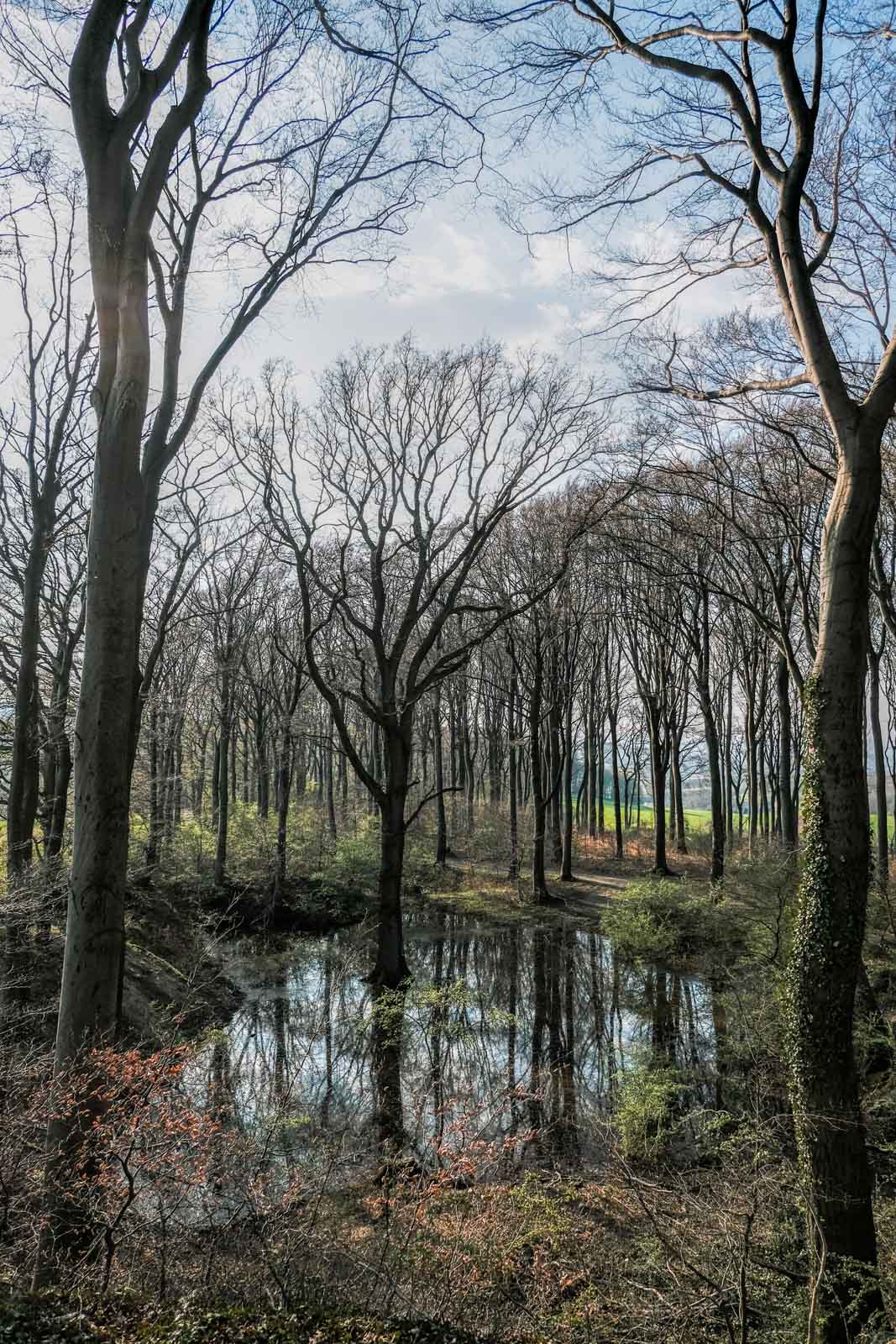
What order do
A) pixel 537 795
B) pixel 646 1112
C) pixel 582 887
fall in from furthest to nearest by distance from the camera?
pixel 582 887 → pixel 537 795 → pixel 646 1112

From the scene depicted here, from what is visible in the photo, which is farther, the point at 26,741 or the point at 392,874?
the point at 392,874

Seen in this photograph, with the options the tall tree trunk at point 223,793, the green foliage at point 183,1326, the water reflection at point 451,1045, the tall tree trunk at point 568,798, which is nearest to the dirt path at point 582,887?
the tall tree trunk at point 568,798

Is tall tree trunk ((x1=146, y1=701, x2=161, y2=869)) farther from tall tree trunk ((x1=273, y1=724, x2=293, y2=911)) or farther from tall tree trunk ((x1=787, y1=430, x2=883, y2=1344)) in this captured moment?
tall tree trunk ((x1=787, y1=430, x2=883, y2=1344))

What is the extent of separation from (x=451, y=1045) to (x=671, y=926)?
680 cm

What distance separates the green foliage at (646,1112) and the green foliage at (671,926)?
6.09 metres

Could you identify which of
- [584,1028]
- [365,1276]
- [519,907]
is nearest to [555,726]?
[519,907]

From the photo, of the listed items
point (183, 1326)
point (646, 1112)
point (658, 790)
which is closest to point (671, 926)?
point (658, 790)

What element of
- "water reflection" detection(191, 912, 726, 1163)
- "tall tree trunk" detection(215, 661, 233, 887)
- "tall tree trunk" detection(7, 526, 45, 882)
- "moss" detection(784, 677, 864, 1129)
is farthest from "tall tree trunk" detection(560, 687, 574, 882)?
"moss" detection(784, 677, 864, 1129)

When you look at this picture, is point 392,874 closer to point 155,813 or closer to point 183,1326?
point 155,813

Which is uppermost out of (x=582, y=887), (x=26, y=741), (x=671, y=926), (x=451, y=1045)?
(x=26, y=741)

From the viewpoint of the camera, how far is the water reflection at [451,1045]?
8047 millimetres

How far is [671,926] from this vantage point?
51.5 ft

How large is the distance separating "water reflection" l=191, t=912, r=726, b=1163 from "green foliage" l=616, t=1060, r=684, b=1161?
0.52 meters

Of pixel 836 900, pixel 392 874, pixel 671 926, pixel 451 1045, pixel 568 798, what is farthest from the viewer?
pixel 568 798
